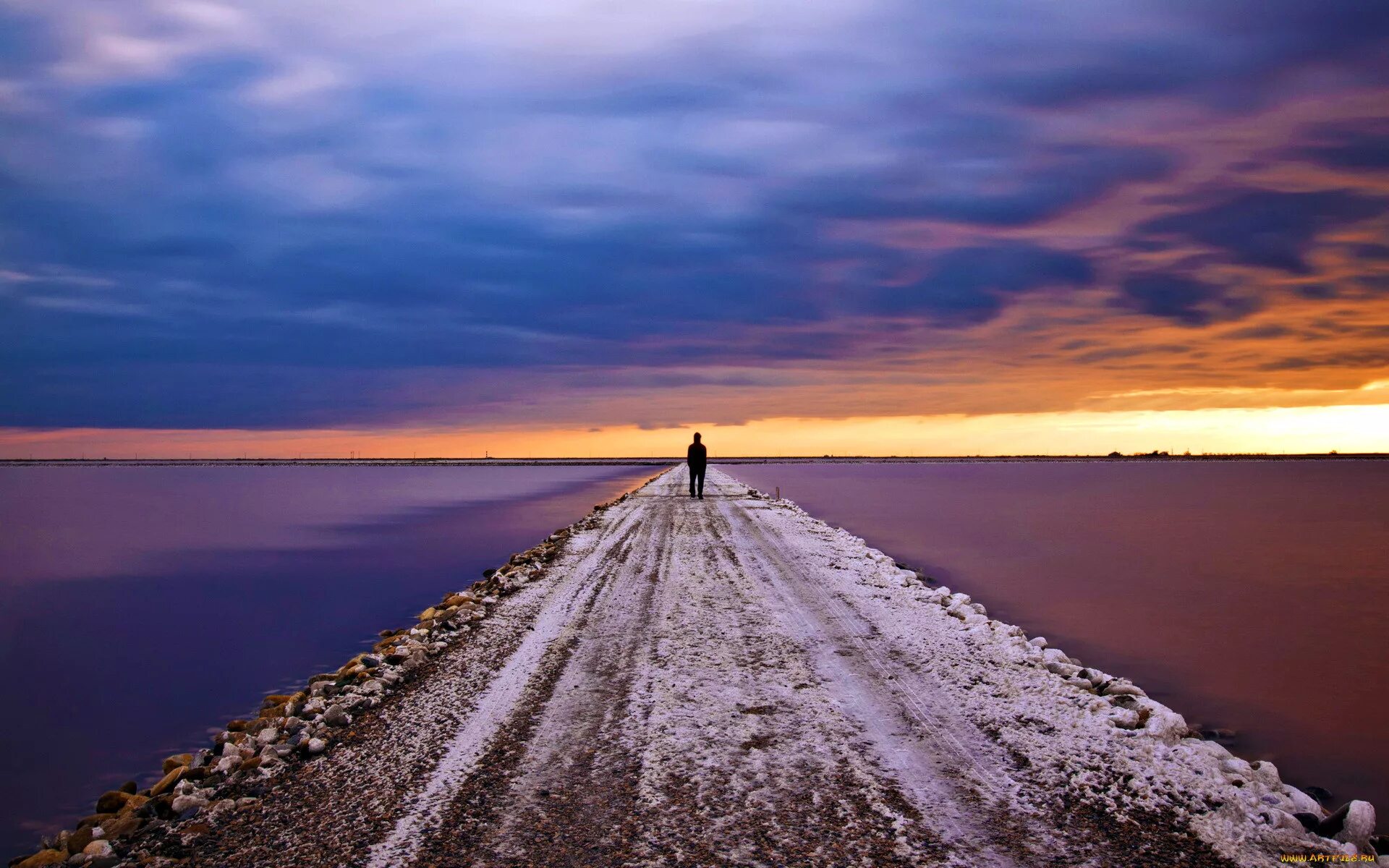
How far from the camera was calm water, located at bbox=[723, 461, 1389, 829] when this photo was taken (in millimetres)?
9070

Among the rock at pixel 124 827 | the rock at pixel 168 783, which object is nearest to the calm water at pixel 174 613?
the rock at pixel 168 783

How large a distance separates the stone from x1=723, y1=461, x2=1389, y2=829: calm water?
9989 mm

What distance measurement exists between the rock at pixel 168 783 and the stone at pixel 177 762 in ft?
2.52

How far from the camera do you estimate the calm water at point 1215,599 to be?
29.8 feet

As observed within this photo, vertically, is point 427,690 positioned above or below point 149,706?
above

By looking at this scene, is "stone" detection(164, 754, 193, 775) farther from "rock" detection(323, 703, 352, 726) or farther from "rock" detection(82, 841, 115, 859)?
"rock" detection(82, 841, 115, 859)

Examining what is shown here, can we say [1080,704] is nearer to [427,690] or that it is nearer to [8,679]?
[427,690]

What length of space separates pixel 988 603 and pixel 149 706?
537 inches

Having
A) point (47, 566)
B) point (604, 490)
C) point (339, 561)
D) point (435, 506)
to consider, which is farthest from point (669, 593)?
point (604, 490)

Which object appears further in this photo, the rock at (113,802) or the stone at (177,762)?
the stone at (177,762)

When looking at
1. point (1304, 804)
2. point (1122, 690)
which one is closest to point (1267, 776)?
point (1304, 804)

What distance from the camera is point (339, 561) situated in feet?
79.4

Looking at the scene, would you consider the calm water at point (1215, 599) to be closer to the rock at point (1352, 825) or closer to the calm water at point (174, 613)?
the rock at point (1352, 825)

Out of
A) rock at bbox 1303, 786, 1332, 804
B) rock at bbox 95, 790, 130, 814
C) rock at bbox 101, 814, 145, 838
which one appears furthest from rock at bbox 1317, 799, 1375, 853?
rock at bbox 95, 790, 130, 814
